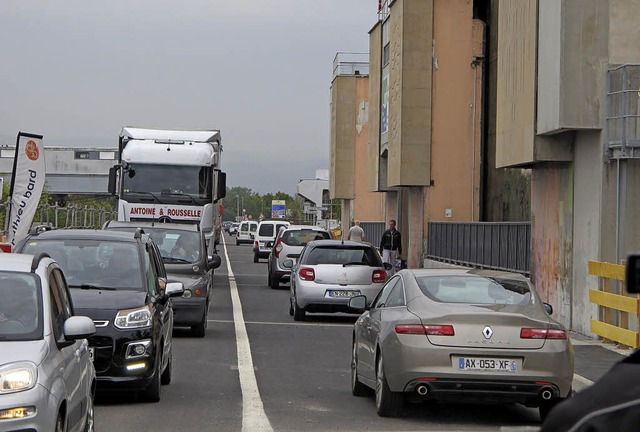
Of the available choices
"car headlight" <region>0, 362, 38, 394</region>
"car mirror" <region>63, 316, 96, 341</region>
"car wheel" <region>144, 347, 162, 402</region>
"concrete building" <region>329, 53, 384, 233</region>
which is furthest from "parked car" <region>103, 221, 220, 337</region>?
"concrete building" <region>329, 53, 384, 233</region>

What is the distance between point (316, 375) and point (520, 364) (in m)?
4.40

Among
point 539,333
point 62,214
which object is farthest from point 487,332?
point 62,214

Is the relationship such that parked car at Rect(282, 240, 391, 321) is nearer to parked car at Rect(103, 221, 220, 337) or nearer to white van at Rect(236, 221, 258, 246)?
parked car at Rect(103, 221, 220, 337)

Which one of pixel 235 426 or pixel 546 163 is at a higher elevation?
pixel 546 163

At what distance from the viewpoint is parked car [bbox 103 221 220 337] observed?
1836 centimetres

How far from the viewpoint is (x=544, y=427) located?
2.57 meters

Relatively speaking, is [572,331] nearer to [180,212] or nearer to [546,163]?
[546,163]

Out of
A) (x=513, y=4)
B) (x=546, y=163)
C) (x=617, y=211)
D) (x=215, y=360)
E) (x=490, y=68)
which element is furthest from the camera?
(x=490, y=68)

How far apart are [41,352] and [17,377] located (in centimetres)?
34

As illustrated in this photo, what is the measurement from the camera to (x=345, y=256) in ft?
73.8

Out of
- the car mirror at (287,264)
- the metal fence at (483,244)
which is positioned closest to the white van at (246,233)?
the metal fence at (483,244)

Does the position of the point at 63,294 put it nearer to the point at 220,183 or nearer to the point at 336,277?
the point at 336,277

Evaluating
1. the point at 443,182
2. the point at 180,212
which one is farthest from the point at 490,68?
the point at 180,212

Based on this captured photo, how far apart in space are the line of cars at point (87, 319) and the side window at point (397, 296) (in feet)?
7.46
